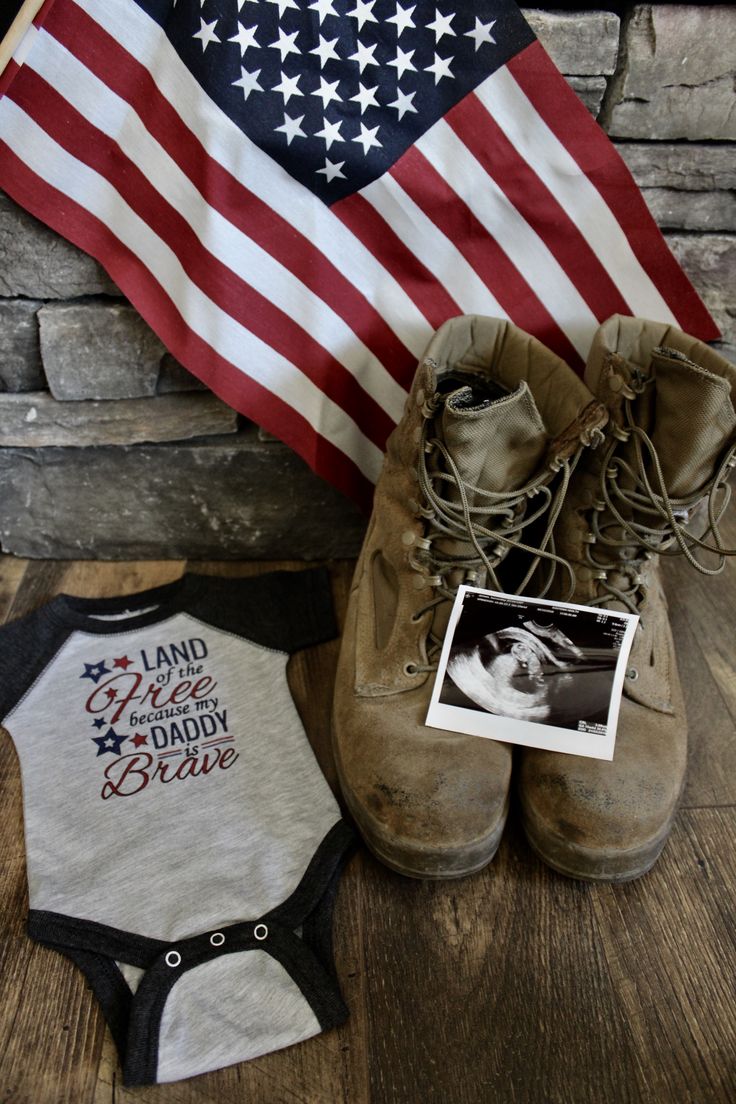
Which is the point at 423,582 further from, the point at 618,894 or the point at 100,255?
the point at 100,255

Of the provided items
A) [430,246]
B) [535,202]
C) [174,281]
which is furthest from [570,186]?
[174,281]

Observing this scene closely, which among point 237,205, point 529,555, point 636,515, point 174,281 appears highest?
point 237,205

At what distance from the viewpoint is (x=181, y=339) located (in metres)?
1.07

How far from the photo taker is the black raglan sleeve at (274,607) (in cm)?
114

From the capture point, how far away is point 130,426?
3.83 ft

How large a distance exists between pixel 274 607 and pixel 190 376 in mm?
354

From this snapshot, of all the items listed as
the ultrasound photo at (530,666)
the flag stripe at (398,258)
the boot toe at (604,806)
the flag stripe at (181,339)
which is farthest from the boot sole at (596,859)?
the flag stripe at (398,258)

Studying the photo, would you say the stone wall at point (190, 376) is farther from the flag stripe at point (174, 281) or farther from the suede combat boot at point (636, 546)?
the suede combat boot at point (636, 546)

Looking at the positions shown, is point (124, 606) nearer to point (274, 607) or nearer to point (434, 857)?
point (274, 607)

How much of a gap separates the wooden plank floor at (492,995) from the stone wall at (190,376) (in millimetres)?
448

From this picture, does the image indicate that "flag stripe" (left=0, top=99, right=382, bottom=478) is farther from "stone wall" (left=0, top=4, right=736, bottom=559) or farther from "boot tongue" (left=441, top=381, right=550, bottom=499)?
"boot tongue" (left=441, top=381, right=550, bottom=499)

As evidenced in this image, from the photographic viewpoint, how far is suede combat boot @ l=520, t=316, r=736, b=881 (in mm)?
821

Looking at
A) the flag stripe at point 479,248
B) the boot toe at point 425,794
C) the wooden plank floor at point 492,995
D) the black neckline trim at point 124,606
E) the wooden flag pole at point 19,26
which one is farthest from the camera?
the black neckline trim at point 124,606

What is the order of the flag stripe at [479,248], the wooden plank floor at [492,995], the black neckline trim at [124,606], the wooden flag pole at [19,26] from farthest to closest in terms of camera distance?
the black neckline trim at [124,606], the flag stripe at [479,248], the wooden flag pole at [19,26], the wooden plank floor at [492,995]
